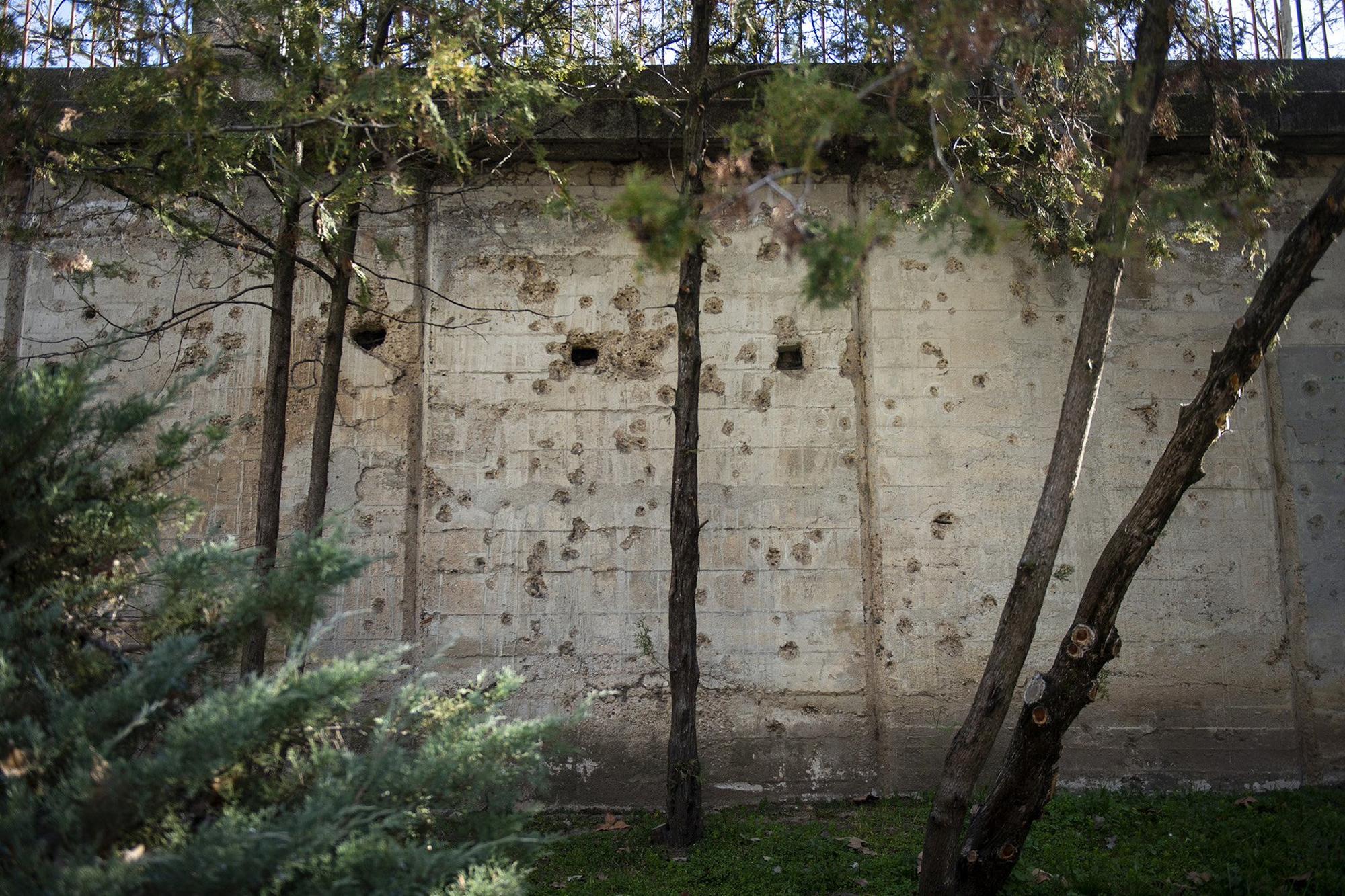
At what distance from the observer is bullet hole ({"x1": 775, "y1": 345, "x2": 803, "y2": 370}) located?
6930 mm

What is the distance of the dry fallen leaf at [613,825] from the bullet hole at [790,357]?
2.85m

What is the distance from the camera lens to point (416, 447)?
6.80 m

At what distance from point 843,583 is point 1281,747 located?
2.75m

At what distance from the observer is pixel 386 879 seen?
3.02 meters

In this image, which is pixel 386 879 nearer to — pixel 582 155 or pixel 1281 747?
pixel 582 155

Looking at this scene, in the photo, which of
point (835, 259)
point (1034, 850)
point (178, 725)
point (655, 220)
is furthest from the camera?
point (1034, 850)

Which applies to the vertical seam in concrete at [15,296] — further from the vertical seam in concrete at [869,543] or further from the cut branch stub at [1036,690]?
the cut branch stub at [1036,690]

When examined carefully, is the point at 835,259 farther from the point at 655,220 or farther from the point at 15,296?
the point at 15,296

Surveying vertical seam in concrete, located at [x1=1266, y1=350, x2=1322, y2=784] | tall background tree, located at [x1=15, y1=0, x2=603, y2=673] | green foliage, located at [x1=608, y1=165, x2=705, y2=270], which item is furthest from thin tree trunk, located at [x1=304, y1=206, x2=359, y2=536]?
vertical seam in concrete, located at [x1=1266, y1=350, x2=1322, y2=784]

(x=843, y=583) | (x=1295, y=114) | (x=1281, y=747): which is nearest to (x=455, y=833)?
(x=843, y=583)


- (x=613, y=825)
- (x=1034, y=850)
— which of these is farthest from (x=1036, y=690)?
(x=613, y=825)

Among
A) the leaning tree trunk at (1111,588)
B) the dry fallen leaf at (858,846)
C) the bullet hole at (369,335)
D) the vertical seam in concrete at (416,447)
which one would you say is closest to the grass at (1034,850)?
the dry fallen leaf at (858,846)

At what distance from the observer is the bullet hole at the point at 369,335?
22.8 feet

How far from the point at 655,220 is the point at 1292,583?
505 cm
